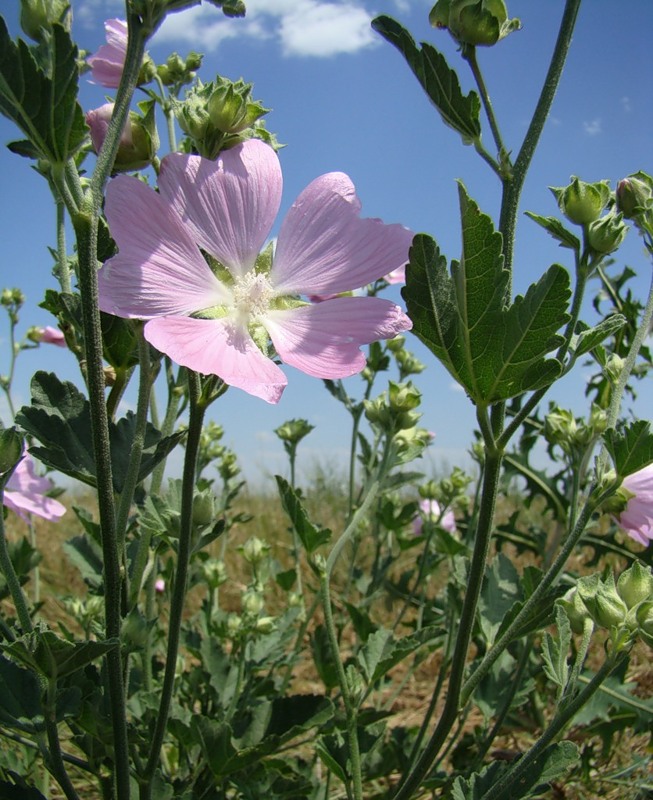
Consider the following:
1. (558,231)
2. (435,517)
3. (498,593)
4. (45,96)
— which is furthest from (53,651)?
(435,517)

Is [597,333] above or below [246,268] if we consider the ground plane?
below

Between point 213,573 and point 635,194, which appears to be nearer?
point 635,194

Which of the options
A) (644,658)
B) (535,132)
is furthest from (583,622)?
(644,658)

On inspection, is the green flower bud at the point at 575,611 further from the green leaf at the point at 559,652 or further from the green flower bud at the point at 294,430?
the green flower bud at the point at 294,430

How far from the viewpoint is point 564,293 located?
2.84 ft

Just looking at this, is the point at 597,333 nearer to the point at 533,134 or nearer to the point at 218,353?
the point at 533,134

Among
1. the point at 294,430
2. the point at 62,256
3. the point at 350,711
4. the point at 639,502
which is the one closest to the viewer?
the point at 62,256

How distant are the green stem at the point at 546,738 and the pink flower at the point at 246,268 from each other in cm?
53

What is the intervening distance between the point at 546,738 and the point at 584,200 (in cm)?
75

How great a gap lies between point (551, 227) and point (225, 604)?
10.6 feet

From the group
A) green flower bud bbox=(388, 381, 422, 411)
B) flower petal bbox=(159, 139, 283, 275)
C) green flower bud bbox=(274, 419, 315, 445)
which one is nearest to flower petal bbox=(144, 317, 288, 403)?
flower petal bbox=(159, 139, 283, 275)

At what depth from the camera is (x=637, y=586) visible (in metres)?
1.04

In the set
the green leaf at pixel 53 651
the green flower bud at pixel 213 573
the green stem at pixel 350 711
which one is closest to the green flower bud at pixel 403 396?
the green stem at pixel 350 711

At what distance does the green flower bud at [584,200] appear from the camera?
106 cm
